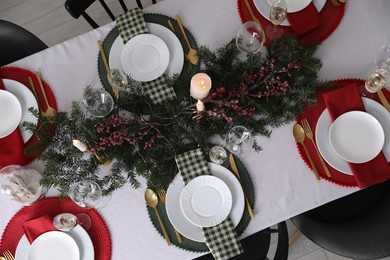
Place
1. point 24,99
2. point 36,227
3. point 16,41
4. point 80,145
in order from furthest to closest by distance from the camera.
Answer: point 16,41 → point 24,99 → point 36,227 → point 80,145

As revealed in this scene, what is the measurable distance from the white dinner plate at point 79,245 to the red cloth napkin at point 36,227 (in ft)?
0.10

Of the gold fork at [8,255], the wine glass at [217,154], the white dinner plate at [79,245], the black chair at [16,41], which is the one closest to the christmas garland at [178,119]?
the wine glass at [217,154]

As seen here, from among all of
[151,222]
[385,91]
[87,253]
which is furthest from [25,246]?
[385,91]

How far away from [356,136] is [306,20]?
441mm

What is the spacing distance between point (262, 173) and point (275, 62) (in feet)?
1.23

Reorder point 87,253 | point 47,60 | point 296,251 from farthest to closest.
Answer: point 296,251 < point 47,60 < point 87,253

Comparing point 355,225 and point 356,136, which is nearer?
point 356,136

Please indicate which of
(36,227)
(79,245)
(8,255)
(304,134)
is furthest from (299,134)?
(8,255)

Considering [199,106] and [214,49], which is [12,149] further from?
[214,49]

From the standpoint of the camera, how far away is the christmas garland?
1.11 m

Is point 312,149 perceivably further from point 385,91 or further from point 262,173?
point 385,91

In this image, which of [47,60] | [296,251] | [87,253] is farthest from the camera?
[296,251]

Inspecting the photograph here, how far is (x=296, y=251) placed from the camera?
1993mm

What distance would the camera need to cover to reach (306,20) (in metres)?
1.25
